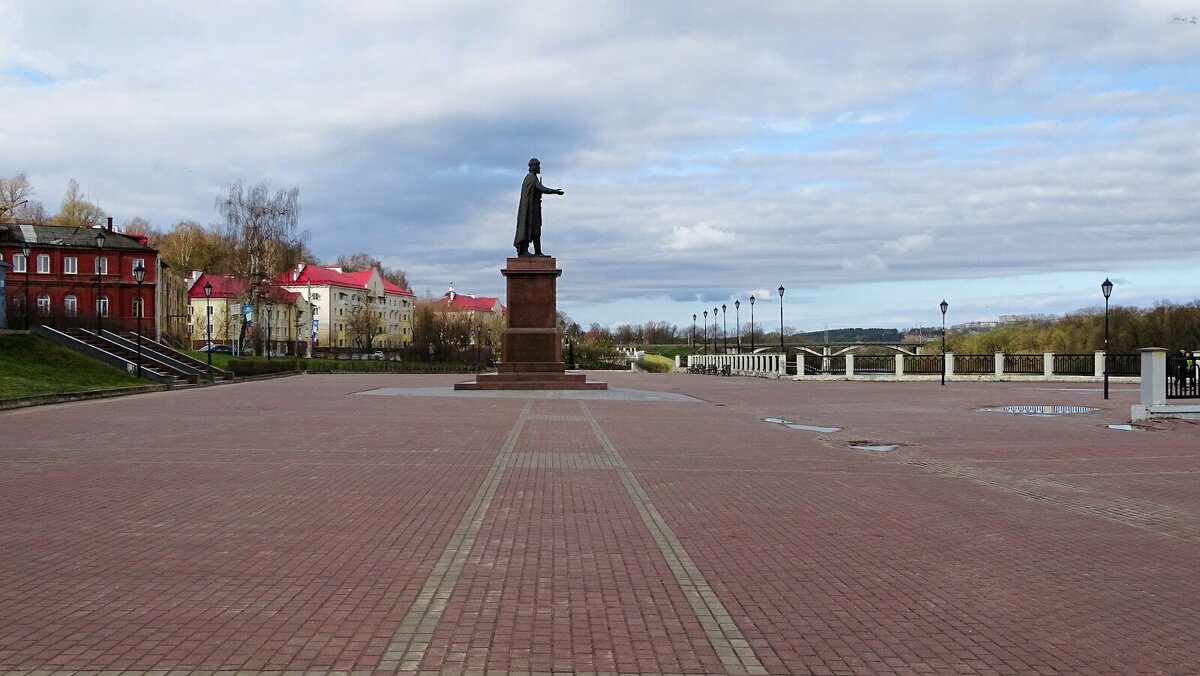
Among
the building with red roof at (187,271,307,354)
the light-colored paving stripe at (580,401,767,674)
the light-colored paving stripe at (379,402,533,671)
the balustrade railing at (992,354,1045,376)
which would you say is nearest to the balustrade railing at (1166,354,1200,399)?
the light-colored paving stripe at (580,401,767,674)

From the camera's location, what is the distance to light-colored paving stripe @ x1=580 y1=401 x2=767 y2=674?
4.64m

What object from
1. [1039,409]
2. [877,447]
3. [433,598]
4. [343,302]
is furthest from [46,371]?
[343,302]

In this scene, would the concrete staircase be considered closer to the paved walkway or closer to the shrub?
the paved walkway

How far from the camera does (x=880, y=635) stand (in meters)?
5.09

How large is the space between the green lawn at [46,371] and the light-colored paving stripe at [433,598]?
17.7 m

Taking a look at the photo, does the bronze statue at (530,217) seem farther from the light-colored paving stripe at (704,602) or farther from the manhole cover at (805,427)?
the light-colored paving stripe at (704,602)

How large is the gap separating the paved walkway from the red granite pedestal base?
1533 cm

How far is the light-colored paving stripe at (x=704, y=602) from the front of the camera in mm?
4645

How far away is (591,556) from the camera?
6.93 meters

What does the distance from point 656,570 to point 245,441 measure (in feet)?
33.1

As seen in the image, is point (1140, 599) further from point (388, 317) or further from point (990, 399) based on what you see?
point (388, 317)

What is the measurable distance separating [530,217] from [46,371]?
51.6 feet

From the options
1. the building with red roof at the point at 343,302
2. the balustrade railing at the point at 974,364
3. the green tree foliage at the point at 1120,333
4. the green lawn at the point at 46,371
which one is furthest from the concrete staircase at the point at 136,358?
the building with red roof at the point at 343,302

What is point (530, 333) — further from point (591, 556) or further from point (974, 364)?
point (974, 364)
